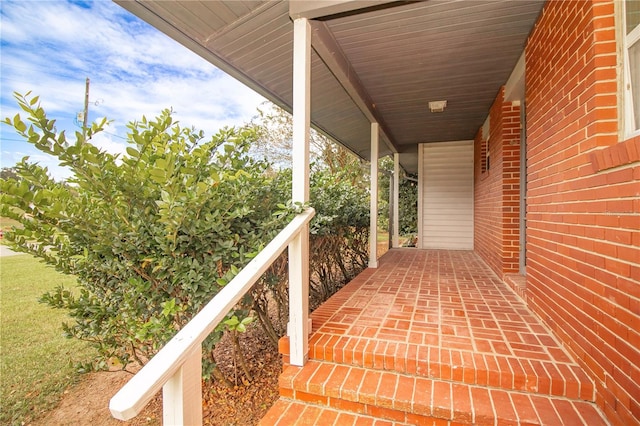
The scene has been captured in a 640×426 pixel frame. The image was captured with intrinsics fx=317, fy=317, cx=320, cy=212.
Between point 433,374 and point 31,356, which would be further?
point 31,356

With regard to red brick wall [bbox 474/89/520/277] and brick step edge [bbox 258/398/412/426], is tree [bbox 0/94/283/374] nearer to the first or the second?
brick step edge [bbox 258/398/412/426]

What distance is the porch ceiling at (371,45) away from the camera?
2371 mm

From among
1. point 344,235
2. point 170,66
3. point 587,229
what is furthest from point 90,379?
point 170,66

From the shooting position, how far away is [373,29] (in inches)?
106

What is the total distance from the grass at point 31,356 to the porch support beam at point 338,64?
268 cm

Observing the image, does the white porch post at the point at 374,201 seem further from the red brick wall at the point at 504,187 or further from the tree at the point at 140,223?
the tree at the point at 140,223

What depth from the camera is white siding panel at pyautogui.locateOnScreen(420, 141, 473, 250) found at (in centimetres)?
723

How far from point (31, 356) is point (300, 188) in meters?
4.36

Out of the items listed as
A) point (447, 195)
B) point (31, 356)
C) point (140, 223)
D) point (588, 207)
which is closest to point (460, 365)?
point (588, 207)

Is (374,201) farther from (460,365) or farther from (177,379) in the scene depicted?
(177,379)

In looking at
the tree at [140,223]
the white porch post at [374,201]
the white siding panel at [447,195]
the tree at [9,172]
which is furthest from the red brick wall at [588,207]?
the white siding panel at [447,195]

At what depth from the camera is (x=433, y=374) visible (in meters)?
1.86

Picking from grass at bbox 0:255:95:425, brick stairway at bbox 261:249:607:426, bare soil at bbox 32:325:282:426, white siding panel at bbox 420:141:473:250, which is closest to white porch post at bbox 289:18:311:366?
brick stairway at bbox 261:249:607:426

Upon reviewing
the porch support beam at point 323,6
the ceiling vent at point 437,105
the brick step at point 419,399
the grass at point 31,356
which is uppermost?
the ceiling vent at point 437,105
